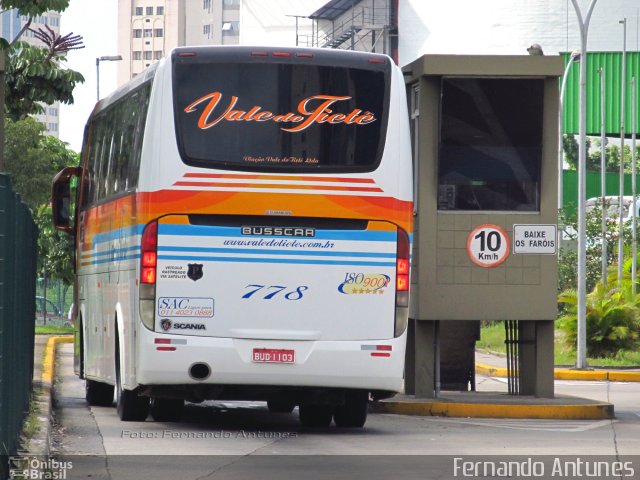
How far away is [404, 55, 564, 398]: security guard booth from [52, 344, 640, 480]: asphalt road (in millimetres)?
1621

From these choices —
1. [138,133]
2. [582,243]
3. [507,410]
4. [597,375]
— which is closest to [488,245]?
[507,410]

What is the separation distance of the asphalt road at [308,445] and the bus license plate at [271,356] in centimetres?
71

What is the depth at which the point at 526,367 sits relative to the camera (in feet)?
58.3

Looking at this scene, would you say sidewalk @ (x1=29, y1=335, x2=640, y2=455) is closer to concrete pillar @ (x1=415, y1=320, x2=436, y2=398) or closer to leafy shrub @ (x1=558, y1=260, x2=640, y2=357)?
concrete pillar @ (x1=415, y1=320, x2=436, y2=398)

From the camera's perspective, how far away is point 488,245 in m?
17.0

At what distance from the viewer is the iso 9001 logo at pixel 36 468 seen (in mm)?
9242

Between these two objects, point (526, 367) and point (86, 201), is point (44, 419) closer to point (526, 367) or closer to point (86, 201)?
point (86, 201)

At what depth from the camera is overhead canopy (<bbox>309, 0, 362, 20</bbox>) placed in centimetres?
8944

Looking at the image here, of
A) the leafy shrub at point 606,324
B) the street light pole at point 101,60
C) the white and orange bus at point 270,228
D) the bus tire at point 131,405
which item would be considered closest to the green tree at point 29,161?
the street light pole at point 101,60

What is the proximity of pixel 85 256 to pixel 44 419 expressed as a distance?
4760 mm

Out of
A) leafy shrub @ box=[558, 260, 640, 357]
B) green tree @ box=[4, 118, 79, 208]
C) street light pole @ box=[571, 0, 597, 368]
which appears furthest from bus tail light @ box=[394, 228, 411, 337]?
green tree @ box=[4, 118, 79, 208]

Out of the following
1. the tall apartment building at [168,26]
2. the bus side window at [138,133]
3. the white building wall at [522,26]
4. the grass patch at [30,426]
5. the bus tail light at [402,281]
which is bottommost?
the grass patch at [30,426]

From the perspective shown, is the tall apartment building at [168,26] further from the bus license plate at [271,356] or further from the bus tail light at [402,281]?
the bus license plate at [271,356]

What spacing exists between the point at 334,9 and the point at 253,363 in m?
80.1
